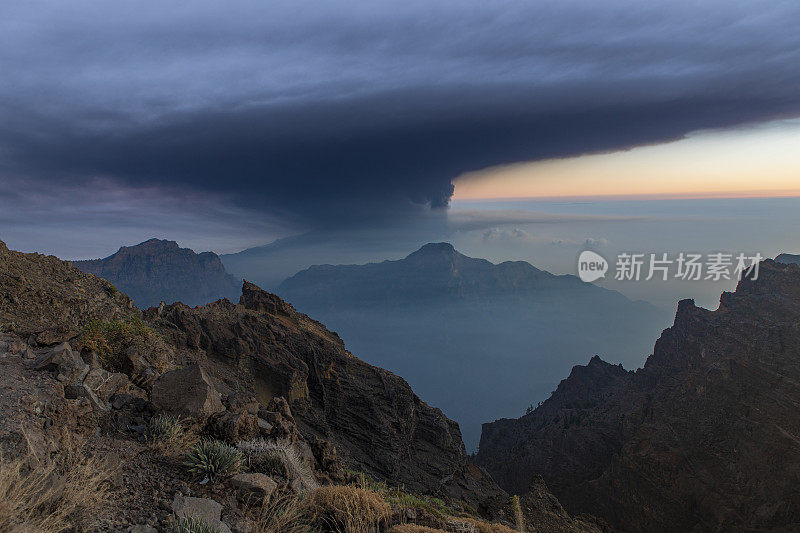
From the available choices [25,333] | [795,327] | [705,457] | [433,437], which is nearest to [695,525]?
[705,457]

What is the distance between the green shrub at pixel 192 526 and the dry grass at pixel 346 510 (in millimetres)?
1822

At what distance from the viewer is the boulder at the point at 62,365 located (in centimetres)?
936

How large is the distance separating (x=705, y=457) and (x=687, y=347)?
86.2ft

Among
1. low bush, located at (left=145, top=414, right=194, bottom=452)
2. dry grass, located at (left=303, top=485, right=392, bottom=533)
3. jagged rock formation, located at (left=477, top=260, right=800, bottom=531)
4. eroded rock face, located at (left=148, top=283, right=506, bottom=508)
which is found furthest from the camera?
jagged rock formation, located at (left=477, top=260, right=800, bottom=531)

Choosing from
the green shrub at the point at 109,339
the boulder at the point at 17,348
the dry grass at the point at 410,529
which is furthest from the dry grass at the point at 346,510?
the boulder at the point at 17,348

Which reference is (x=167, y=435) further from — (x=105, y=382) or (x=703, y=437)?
(x=703, y=437)

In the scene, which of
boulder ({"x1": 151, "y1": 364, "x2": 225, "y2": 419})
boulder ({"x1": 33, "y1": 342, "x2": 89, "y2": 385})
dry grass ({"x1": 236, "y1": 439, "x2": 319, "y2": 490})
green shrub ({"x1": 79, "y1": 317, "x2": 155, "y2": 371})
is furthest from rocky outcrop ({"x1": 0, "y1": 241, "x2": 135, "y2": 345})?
dry grass ({"x1": 236, "y1": 439, "x2": 319, "y2": 490})

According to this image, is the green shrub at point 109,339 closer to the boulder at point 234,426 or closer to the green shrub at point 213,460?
the boulder at point 234,426

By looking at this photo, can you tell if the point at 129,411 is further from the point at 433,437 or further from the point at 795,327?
the point at 795,327

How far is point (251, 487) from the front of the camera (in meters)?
7.15

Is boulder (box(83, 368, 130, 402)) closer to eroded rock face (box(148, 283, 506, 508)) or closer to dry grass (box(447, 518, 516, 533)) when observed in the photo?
dry grass (box(447, 518, 516, 533))

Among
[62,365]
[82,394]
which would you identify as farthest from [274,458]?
[62,365]

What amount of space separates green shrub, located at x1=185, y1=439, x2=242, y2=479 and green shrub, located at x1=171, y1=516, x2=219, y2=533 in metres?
1.30

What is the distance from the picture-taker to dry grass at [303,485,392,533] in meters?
7.03
